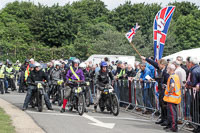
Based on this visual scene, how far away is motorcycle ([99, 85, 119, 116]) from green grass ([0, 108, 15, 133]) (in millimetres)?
3648

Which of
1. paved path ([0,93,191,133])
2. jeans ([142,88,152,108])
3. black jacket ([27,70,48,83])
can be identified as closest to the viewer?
paved path ([0,93,191,133])

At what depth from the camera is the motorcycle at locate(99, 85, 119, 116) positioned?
13.6 meters

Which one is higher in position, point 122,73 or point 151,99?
point 122,73

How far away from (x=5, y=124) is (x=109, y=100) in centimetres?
452

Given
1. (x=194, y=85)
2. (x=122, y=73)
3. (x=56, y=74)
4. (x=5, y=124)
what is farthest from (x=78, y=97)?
(x=194, y=85)

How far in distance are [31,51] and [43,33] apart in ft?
56.0

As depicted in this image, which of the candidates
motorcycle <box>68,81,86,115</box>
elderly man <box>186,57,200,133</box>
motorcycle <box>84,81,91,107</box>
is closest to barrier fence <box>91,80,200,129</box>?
elderly man <box>186,57,200,133</box>

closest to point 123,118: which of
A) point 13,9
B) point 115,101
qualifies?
point 115,101

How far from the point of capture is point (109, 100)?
46.2ft

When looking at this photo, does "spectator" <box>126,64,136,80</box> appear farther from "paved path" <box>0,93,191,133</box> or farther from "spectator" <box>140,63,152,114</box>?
"paved path" <box>0,93,191,133</box>

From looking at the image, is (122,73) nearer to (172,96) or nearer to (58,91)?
(58,91)

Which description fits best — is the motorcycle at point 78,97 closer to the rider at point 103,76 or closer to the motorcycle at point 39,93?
the rider at point 103,76

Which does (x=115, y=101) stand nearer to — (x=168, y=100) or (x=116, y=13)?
(x=168, y=100)

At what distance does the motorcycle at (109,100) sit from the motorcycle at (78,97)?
881 mm
